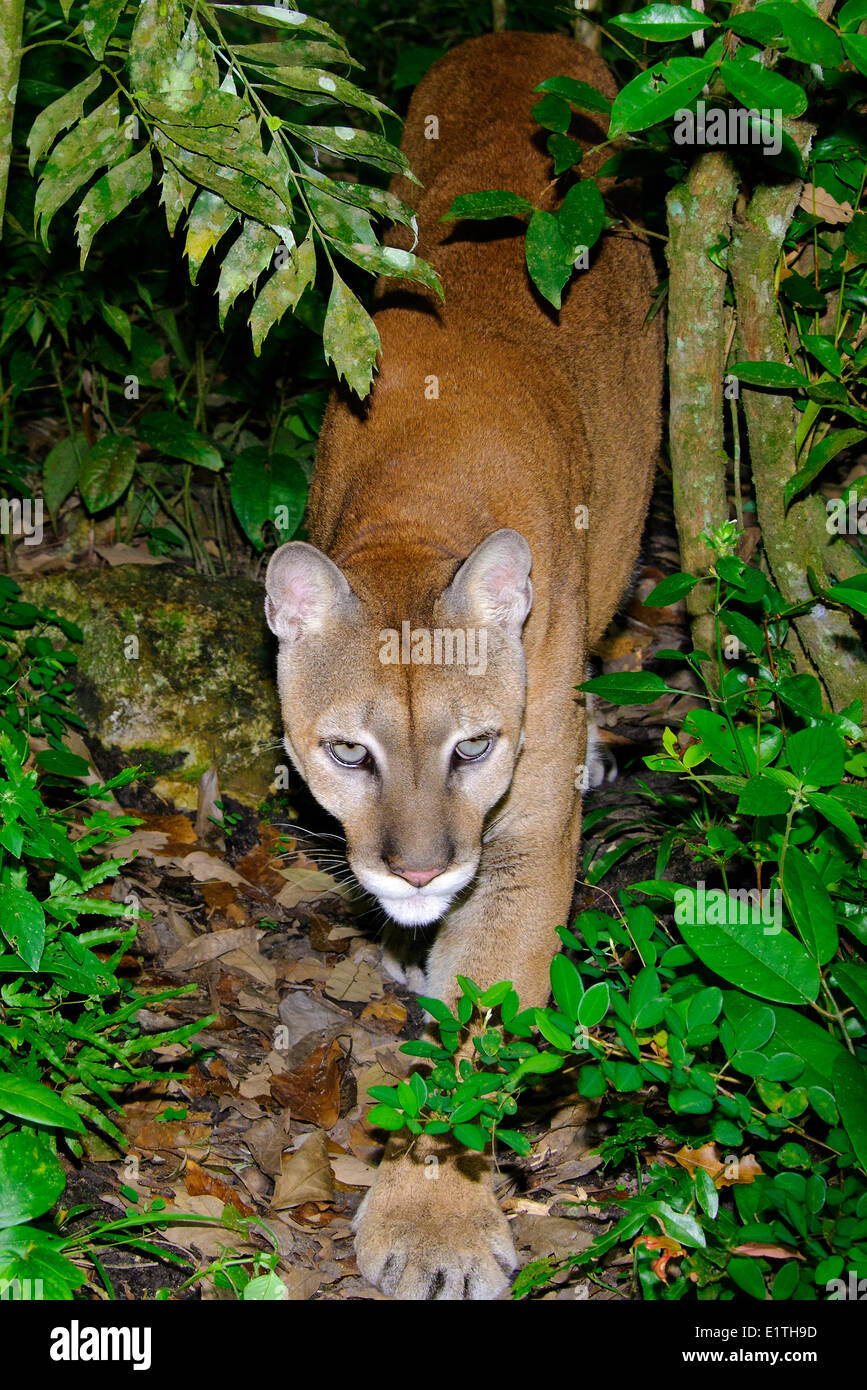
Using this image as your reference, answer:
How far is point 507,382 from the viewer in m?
4.23

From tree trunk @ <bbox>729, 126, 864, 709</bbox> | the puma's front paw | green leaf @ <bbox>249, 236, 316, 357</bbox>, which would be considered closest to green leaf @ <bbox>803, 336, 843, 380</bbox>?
tree trunk @ <bbox>729, 126, 864, 709</bbox>

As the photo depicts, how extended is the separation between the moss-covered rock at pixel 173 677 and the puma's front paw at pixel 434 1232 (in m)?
2.22

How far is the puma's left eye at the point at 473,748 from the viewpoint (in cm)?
355

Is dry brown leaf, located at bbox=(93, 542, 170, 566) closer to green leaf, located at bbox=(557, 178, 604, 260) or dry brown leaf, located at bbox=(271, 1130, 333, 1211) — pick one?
green leaf, located at bbox=(557, 178, 604, 260)

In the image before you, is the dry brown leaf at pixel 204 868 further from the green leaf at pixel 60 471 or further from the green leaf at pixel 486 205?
the green leaf at pixel 486 205

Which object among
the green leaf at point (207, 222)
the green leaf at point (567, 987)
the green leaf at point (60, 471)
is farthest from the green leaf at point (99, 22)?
the green leaf at point (60, 471)

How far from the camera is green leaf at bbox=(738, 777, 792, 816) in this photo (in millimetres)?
2943

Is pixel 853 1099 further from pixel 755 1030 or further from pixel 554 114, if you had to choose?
pixel 554 114

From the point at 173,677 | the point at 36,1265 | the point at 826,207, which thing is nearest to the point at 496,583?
the point at 826,207

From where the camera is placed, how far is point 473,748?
3.58 meters

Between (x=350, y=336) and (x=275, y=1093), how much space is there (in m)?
2.41

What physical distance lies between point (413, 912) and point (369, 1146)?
1018 millimetres

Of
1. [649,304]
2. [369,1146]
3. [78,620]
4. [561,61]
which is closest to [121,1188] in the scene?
[369,1146]

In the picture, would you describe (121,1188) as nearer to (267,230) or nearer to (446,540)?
(446,540)
